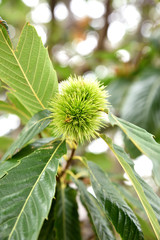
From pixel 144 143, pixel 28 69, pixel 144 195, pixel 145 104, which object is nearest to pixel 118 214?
pixel 144 195

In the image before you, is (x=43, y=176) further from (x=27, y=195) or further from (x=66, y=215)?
(x=66, y=215)

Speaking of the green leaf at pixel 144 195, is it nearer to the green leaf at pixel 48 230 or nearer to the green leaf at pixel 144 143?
the green leaf at pixel 144 143

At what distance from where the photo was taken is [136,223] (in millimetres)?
728

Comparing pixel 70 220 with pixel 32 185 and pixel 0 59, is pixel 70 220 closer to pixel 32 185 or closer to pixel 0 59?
pixel 32 185

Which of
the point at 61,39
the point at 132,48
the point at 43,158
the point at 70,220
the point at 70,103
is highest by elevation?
the point at 61,39

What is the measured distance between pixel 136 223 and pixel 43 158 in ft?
1.17

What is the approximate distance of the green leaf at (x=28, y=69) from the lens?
715 mm

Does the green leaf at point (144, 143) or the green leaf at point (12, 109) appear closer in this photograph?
the green leaf at point (144, 143)

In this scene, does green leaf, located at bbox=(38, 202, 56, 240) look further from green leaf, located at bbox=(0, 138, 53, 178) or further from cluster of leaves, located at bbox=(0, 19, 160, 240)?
green leaf, located at bbox=(0, 138, 53, 178)

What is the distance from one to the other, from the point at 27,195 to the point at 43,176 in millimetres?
74

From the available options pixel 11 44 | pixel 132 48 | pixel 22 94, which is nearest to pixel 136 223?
pixel 22 94

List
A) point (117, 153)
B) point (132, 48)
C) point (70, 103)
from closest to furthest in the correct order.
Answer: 1. point (117, 153)
2. point (70, 103)
3. point (132, 48)

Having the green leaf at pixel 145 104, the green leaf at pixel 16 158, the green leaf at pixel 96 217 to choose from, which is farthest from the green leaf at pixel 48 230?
the green leaf at pixel 145 104

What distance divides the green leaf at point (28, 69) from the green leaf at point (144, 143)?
28 centimetres
